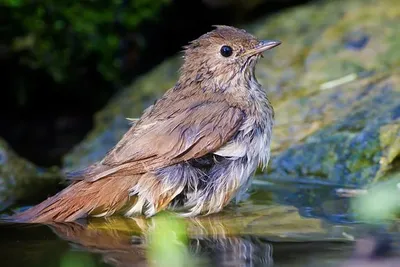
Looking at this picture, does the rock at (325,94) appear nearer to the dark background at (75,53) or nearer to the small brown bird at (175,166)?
the dark background at (75,53)

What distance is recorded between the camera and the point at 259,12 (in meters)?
8.88

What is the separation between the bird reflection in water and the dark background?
2.60m

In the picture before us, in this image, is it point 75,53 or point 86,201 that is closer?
point 86,201

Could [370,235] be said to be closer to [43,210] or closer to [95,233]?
[95,233]

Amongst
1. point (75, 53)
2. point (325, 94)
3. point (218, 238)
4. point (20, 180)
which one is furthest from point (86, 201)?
point (75, 53)

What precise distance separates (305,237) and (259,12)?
4.69 m

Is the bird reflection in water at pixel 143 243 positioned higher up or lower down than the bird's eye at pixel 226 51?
lower down

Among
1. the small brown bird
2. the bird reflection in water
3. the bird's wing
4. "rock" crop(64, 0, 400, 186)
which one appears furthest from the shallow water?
"rock" crop(64, 0, 400, 186)

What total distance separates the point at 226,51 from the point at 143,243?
6.26 feet

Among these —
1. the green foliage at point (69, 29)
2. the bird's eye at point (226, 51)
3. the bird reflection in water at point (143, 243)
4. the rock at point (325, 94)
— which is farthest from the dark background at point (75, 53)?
the bird reflection in water at point (143, 243)

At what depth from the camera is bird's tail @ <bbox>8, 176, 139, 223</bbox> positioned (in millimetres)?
5301

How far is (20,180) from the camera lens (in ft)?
21.3

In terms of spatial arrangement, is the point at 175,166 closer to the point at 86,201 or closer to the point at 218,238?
the point at 86,201

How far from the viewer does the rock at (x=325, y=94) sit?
20.4 ft
